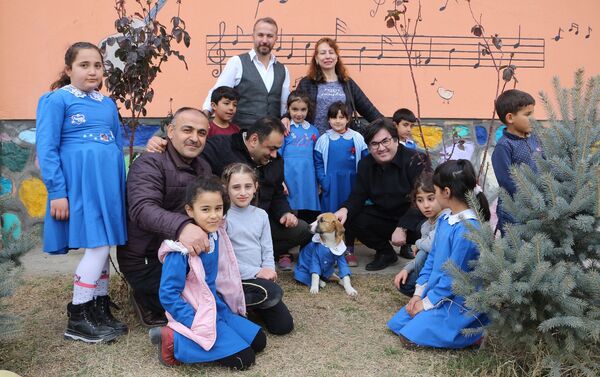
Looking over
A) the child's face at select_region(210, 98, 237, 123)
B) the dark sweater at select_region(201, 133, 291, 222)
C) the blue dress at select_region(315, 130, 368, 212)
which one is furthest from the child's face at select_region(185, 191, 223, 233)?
the blue dress at select_region(315, 130, 368, 212)

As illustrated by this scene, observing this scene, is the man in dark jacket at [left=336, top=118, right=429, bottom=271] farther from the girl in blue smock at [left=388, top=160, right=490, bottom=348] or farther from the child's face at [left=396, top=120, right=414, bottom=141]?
the girl in blue smock at [left=388, top=160, right=490, bottom=348]

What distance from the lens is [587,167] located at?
2.82 metres

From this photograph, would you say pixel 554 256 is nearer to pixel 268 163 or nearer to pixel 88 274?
pixel 268 163

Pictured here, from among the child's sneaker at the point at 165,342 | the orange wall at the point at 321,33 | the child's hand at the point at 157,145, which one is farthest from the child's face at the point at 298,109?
the child's sneaker at the point at 165,342

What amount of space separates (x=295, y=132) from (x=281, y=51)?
0.98 meters

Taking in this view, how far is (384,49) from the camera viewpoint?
18.1 feet

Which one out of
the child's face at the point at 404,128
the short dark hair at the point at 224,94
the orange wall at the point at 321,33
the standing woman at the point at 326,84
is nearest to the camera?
the short dark hair at the point at 224,94

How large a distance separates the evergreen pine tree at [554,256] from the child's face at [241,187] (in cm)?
135

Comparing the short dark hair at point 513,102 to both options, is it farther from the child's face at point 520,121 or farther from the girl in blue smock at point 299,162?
the girl in blue smock at point 299,162

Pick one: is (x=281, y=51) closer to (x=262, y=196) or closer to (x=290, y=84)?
(x=290, y=84)

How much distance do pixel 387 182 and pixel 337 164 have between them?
45cm

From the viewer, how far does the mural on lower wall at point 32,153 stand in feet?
17.7

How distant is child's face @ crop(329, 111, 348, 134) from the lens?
4.90 meters

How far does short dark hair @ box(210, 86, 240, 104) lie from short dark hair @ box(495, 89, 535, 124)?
6.18 ft
